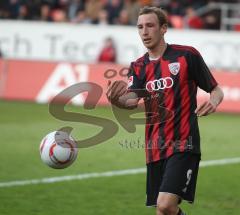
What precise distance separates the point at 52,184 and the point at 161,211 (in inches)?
164

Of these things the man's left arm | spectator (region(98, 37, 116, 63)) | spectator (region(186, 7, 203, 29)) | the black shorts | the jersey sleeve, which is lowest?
spectator (region(98, 37, 116, 63))

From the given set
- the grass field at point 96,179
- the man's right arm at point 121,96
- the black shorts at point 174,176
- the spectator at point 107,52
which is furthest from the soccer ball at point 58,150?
the spectator at point 107,52

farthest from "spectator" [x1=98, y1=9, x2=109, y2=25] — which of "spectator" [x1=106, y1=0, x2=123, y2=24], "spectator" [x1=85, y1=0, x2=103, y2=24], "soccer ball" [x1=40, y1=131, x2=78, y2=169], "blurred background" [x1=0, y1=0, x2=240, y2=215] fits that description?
"soccer ball" [x1=40, y1=131, x2=78, y2=169]

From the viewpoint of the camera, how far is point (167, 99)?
7016mm

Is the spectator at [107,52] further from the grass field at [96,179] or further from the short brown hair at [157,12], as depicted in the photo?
the short brown hair at [157,12]

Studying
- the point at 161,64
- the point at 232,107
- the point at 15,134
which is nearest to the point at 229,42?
the point at 232,107

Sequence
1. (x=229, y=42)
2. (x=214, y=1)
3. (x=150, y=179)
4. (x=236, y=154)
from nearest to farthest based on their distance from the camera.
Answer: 1. (x=150, y=179)
2. (x=236, y=154)
3. (x=229, y=42)
4. (x=214, y=1)

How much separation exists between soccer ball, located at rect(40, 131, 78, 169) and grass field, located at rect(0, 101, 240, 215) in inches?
44.3

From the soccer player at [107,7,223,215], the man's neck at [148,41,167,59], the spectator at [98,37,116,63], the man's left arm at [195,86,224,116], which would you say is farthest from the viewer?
the spectator at [98,37,116,63]

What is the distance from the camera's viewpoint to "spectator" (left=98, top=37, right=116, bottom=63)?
23.1m

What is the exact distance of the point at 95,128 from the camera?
53.9 feet

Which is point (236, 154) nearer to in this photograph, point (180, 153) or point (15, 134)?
point (15, 134)

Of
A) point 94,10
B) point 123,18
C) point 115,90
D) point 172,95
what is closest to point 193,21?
point 123,18

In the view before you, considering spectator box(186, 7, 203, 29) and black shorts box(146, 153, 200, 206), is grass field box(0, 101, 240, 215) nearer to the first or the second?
black shorts box(146, 153, 200, 206)
